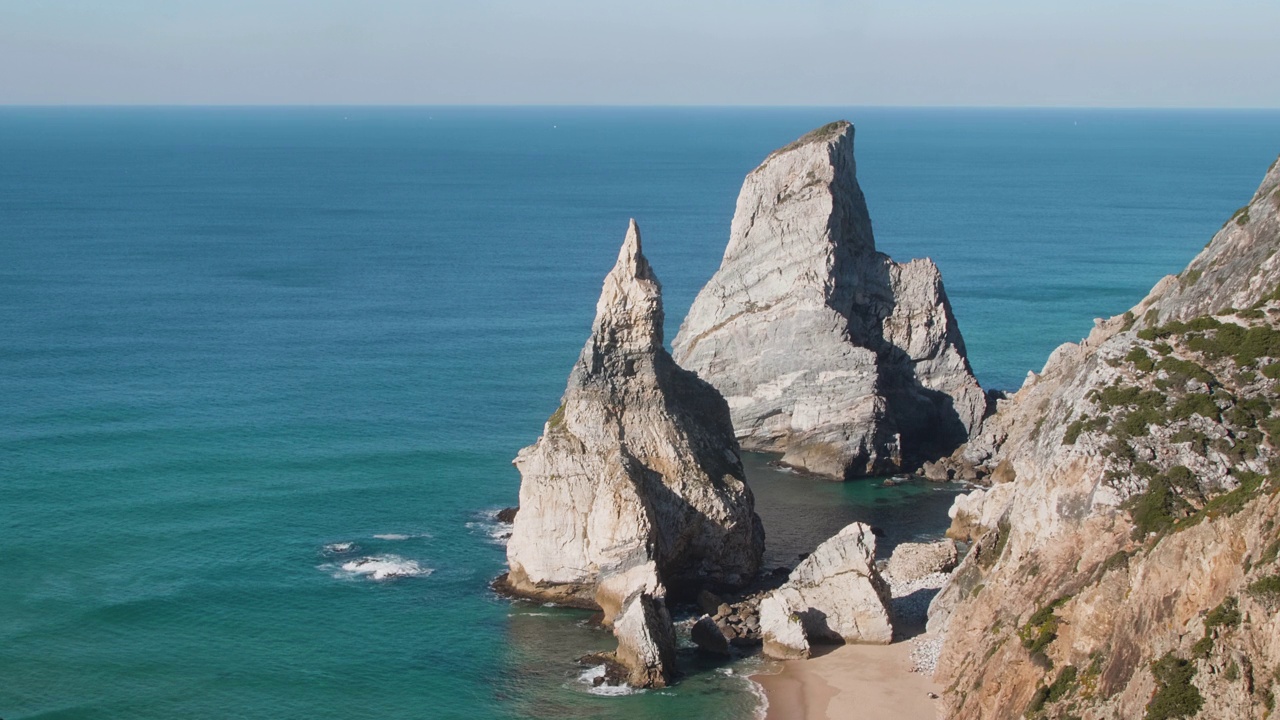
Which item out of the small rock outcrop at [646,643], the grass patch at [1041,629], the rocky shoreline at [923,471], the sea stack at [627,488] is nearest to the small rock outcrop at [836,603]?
the rocky shoreline at [923,471]

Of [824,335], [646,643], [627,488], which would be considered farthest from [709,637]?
[824,335]

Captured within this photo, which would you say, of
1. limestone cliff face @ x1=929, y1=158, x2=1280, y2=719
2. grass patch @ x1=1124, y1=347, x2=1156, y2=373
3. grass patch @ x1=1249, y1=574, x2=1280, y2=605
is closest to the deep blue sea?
limestone cliff face @ x1=929, y1=158, x2=1280, y2=719

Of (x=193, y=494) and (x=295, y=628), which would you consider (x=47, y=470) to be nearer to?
(x=193, y=494)

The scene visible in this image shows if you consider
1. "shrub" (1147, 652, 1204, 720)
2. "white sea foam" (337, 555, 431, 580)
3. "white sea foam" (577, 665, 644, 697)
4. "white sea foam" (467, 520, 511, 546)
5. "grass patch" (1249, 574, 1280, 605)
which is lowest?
"white sea foam" (577, 665, 644, 697)

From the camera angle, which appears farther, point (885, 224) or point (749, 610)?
point (885, 224)

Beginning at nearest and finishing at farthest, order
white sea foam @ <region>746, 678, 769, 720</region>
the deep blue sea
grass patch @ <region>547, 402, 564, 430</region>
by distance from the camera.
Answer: white sea foam @ <region>746, 678, 769, 720</region> < the deep blue sea < grass patch @ <region>547, 402, 564, 430</region>

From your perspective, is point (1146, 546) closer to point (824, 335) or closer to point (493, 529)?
point (493, 529)

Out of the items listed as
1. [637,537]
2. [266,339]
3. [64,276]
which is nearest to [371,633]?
[637,537]

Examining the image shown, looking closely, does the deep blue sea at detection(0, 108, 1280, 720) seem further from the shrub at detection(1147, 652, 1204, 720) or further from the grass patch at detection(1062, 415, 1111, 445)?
the shrub at detection(1147, 652, 1204, 720)
